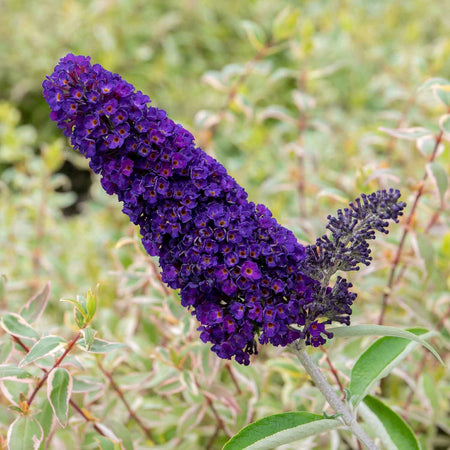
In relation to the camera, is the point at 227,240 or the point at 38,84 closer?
the point at 227,240

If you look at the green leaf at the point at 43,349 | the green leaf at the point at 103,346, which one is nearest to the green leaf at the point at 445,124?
the green leaf at the point at 103,346

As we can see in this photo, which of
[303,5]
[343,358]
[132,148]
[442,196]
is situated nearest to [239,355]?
[132,148]

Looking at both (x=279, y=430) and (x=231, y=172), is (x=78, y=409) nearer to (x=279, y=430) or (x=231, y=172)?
(x=279, y=430)

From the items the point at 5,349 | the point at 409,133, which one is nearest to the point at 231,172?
the point at 409,133

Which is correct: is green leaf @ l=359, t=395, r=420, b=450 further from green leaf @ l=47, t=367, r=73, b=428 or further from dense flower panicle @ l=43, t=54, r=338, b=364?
green leaf @ l=47, t=367, r=73, b=428

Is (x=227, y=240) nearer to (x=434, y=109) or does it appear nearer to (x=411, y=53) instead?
(x=434, y=109)

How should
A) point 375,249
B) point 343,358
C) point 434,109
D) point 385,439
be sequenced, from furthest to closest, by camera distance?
point 434,109
point 375,249
point 343,358
point 385,439

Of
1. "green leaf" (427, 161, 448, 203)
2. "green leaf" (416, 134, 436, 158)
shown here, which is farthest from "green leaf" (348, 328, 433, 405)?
"green leaf" (416, 134, 436, 158)
